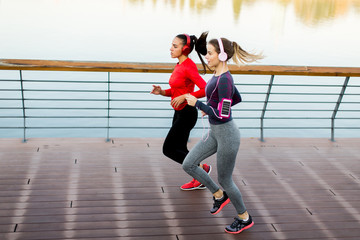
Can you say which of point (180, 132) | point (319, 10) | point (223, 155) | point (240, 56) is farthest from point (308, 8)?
point (223, 155)

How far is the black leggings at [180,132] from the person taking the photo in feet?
12.5

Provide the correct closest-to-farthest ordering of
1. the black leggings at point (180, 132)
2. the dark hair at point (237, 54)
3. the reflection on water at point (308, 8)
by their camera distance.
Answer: the dark hair at point (237, 54)
the black leggings at point (180, 132)
the reflection on water at point (308, 8)

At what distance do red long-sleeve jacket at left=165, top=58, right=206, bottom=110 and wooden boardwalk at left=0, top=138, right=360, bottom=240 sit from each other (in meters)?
0.91

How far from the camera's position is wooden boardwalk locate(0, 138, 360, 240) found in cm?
340

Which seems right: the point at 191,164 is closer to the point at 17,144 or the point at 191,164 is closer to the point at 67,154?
the point at 67,154

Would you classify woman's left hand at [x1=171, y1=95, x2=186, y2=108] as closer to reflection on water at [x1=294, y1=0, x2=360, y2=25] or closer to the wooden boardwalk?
the wooden boardwalk

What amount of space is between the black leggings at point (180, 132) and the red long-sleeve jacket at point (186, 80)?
8 centimetres


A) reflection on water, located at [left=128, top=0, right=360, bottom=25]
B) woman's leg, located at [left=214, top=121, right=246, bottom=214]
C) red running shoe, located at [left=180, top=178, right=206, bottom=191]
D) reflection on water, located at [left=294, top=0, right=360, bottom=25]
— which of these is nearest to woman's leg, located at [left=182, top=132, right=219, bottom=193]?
woman's leg, located at [left=214, top=121, right=246, bottom=214]

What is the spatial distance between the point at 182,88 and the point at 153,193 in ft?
3.26

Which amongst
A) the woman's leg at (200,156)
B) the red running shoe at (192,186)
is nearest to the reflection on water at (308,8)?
the red running shoe at (192,186)

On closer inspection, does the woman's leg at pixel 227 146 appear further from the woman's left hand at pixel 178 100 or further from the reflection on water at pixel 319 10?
the reflection on water at pixel 319 10

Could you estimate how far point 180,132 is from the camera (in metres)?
3.85

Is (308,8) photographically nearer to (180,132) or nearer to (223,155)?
(180,132)

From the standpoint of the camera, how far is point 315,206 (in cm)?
391
